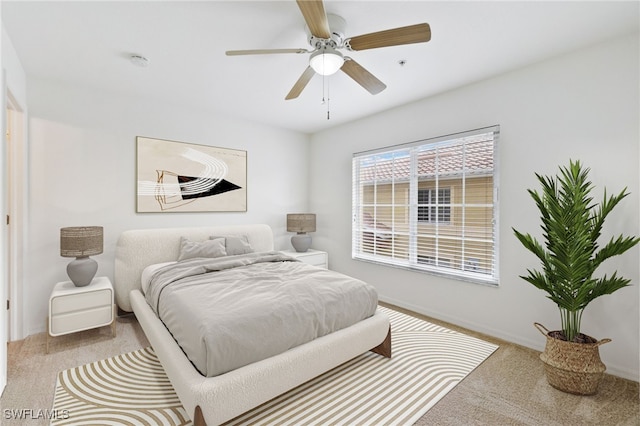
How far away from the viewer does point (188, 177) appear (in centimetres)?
386

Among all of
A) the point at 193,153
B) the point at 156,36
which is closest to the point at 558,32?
the point at 156,36

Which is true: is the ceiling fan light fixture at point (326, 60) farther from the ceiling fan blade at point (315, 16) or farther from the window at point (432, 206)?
the window at point (432, 206)

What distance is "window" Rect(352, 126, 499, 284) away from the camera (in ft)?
10.0

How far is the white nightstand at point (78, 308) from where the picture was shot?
8.41ft

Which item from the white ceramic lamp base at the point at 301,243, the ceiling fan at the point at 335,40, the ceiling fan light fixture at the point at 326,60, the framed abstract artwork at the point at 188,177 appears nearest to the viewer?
the ceiling fan at the point at 335,40

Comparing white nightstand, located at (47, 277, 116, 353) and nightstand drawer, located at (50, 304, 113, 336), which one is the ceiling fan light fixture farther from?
nightstand drawer, located at (50, 304, 113, 336)

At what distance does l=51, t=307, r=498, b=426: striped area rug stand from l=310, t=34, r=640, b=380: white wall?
1.86ft

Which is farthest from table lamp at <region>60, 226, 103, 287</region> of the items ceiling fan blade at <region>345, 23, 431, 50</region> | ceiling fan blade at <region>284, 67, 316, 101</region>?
ceiling fan blade at <region>345, 23, 431, 50</region>

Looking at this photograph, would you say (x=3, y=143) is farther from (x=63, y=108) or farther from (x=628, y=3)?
(x=628, y=3)

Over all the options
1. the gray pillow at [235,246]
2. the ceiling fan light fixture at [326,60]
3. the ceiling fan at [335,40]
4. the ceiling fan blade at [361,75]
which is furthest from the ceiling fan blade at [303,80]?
the gray pillow at [235,246]

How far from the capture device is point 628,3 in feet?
6.25

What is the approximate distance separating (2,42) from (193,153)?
1926 millimetres

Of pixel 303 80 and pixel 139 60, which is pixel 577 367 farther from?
pixel 139 60

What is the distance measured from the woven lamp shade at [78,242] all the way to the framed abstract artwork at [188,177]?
0.75 meters
